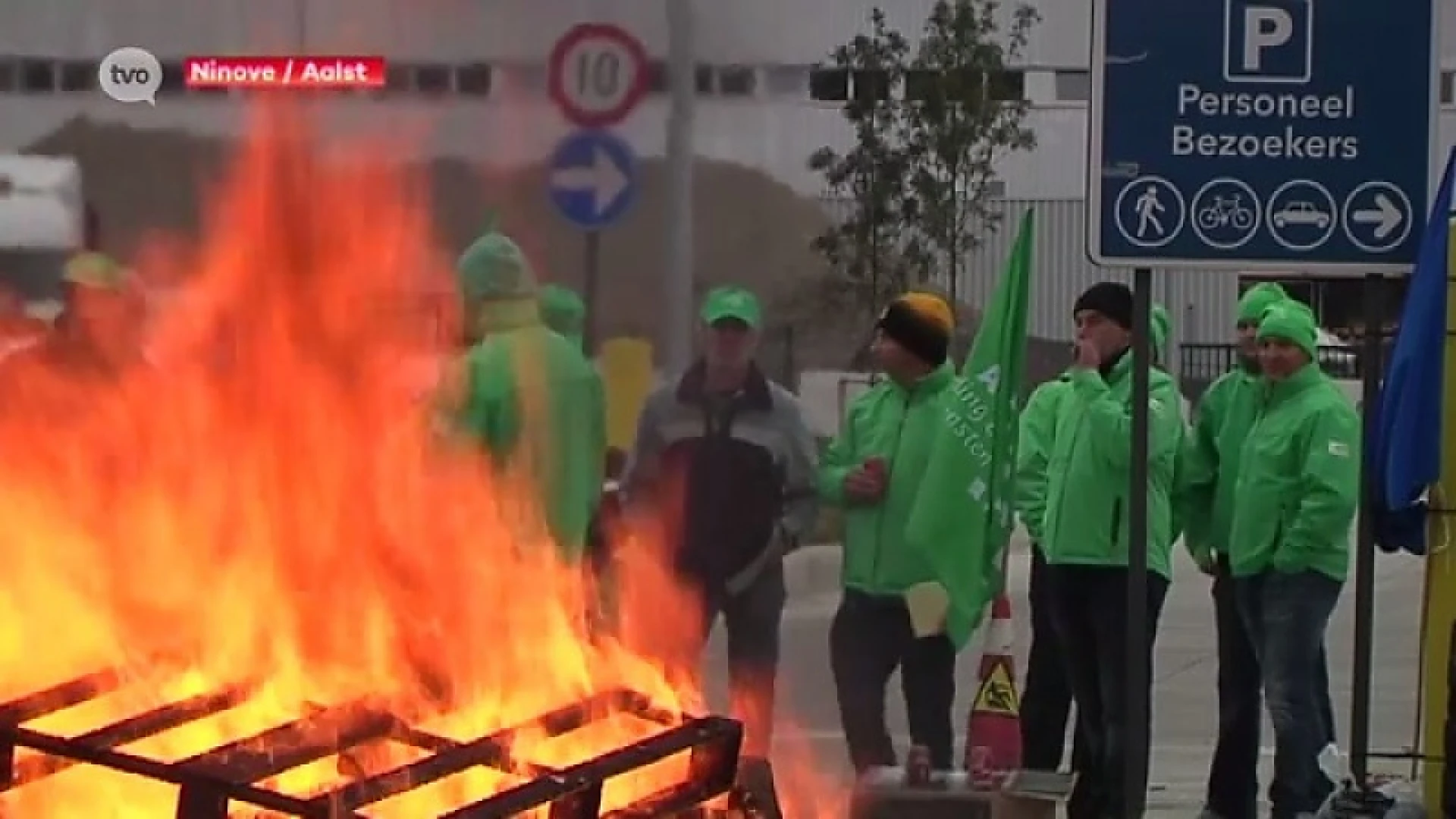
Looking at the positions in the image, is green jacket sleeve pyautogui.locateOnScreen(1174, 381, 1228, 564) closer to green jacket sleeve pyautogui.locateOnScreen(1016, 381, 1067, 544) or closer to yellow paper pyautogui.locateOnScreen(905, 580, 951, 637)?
green jacket sleeve pyautogui.locateOnScreen(1016, 381, 1067, 544)

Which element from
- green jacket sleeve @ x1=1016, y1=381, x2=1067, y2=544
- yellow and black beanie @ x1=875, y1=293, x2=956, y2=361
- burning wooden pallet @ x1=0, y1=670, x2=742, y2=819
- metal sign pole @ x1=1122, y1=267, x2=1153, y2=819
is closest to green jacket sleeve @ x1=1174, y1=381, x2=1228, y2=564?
green jacket sleeve @ x1=1016, y1=381, x2=1067, y2=544

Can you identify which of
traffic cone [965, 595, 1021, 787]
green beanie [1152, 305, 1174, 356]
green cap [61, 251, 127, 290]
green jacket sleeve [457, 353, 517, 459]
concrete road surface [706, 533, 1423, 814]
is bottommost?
concrete road surface [706, 533, 1423, 814]

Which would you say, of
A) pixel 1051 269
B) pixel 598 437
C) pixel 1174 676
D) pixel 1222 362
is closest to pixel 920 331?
pixel 598 437

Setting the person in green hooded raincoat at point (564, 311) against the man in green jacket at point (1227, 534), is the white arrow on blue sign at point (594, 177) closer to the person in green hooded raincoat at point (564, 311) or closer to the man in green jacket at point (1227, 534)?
the person in green hooded raincoat at point (564, 311)

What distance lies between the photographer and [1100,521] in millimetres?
7316

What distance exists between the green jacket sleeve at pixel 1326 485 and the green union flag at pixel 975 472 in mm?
765

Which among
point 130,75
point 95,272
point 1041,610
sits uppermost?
point 130,75

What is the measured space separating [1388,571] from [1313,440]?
9.63 metres

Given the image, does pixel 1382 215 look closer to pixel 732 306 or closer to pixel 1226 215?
pixel 1226 215

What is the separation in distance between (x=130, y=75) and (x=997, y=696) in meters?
2.53

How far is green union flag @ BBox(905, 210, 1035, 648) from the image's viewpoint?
695cm

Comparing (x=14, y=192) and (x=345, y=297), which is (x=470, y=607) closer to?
(x=345, y=297)

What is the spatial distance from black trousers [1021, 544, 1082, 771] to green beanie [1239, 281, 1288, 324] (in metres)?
0.89

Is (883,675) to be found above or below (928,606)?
below
